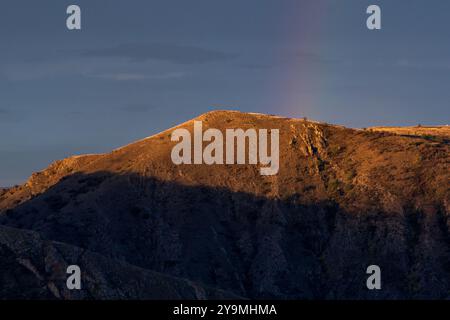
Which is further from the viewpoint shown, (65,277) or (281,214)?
(281,214)

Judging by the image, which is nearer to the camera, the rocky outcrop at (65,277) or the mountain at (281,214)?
the rocky outcrop at (65,277)

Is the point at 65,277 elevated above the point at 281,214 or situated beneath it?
situated beneath

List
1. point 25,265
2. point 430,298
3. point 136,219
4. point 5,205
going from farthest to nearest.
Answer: point 5,205 < point 136,219 < point 430,298 < point 25,265

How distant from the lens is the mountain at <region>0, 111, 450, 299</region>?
5453 inches

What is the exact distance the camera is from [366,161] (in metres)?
160

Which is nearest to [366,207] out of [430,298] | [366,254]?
[366,254]

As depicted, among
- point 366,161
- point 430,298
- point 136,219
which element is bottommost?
point 430,298

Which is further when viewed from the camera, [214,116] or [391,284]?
[214,116]

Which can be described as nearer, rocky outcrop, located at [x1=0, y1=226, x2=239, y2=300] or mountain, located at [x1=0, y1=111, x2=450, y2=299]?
rocky outcrop, located at [x1=0, y1=226, x2=239, y2=300]

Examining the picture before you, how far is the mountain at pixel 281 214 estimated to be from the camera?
138 metres

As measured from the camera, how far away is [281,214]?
152 metres
